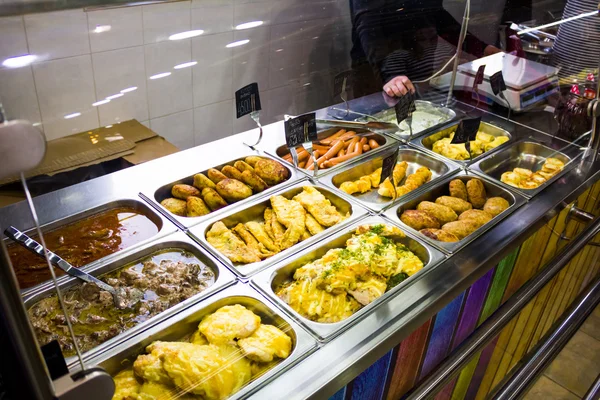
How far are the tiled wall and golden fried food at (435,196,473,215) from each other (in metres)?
0.73

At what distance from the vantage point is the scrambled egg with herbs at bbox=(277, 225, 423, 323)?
1.59m

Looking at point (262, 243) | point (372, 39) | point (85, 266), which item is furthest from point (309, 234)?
point (372, 39)

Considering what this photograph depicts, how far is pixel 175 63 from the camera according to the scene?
1.75 m

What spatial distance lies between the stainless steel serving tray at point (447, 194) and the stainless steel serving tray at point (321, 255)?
0.04m

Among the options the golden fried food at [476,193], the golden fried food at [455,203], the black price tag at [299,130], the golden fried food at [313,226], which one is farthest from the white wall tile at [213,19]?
the golden fried food at [476,193]

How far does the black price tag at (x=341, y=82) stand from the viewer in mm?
2480

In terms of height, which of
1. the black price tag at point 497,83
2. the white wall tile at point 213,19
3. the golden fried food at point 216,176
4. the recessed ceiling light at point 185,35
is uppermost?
the white wall tile at point 213,19

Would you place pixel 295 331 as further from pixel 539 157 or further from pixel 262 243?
pixel 539 157

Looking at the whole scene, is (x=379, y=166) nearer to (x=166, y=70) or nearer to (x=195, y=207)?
(x=195, y=207)

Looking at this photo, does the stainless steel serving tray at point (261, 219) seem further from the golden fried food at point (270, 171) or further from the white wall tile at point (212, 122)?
the white wall tile at point (212, 122)

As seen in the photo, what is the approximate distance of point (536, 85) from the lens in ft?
9.76

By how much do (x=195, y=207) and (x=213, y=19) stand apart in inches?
26.8

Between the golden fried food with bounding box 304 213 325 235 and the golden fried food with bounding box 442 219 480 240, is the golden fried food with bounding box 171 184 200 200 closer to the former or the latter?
the golden fried food with bounding box 304 213 325 235

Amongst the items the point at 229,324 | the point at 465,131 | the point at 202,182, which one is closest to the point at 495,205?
the point at 465,131
